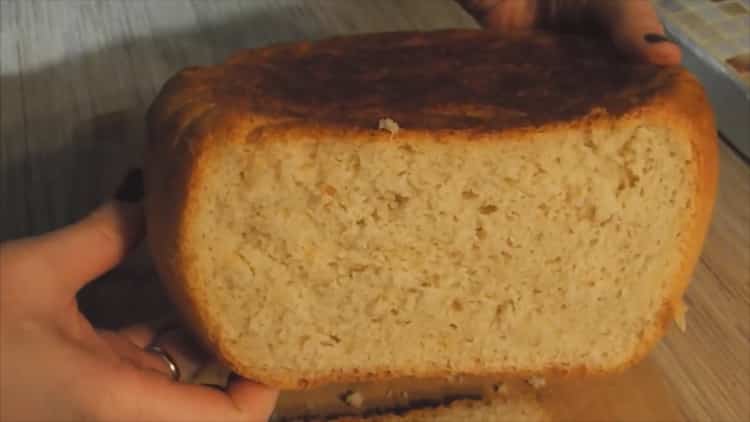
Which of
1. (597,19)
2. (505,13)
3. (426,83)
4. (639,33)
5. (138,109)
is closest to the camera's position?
(426,83)

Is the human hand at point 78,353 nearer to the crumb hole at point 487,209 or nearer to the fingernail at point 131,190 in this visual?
the fingernail at point 131,190

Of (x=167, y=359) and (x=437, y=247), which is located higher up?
(x=437, y=247)

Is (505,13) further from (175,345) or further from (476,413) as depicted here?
(175,345)

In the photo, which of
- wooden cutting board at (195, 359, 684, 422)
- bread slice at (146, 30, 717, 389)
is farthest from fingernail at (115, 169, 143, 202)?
wooden cutting board at (195, 359, 684, 422)

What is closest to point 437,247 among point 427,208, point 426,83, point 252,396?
point 427,208

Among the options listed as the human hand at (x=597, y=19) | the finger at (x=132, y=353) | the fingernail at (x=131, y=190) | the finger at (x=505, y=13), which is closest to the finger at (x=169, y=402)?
the finger at (x=132, y=353)

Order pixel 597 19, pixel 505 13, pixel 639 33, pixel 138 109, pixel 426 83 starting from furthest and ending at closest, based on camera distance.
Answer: pixel 138 109, pixel 505 13, pixel 597 19, pixel 639 33, pixel 426 83

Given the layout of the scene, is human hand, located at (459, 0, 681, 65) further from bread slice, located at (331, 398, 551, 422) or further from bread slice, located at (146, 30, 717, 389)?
bread slice, located at (331, 398, 551, 422)
